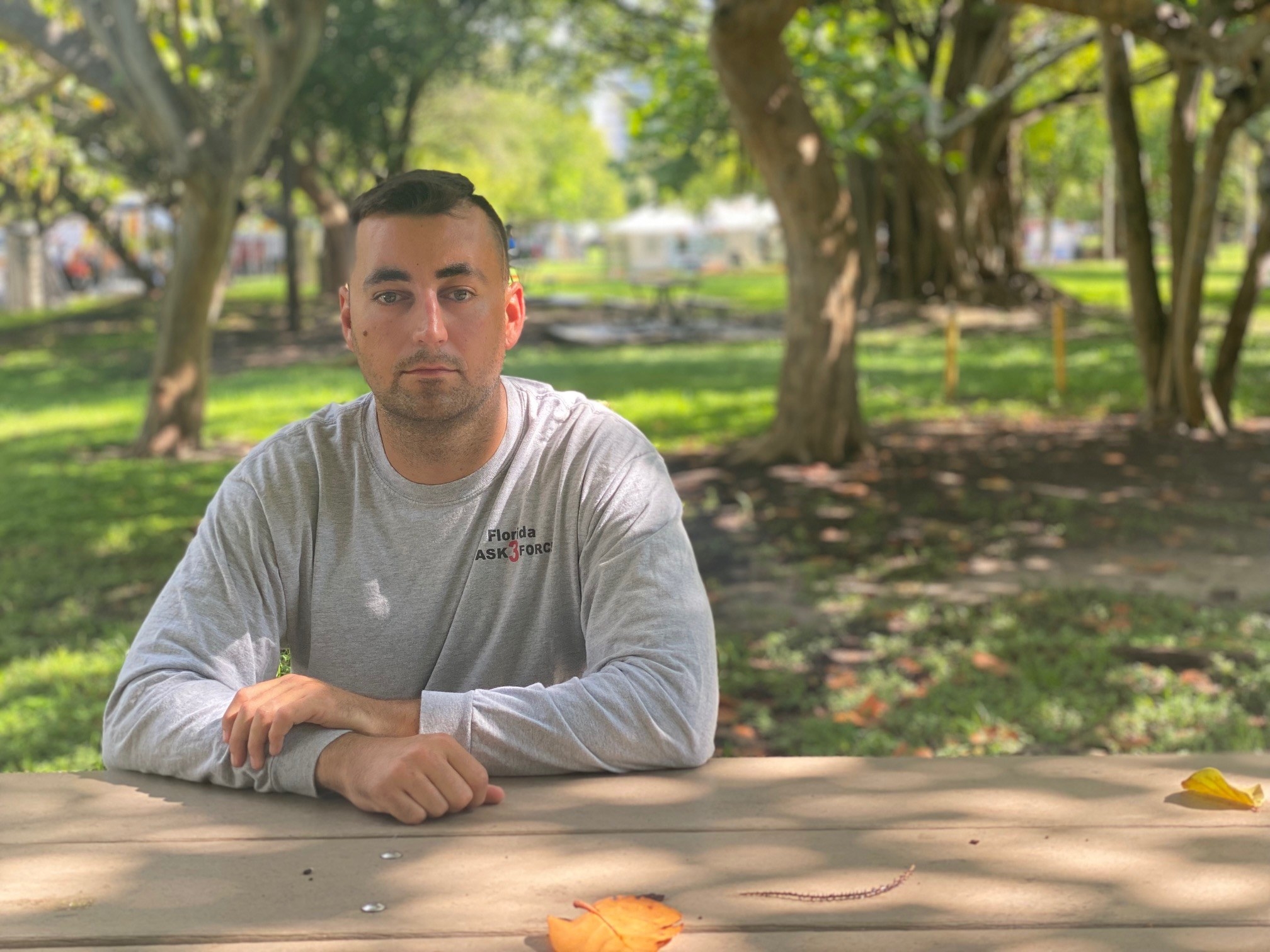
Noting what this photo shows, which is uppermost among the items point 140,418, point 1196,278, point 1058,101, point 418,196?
point 1058,101

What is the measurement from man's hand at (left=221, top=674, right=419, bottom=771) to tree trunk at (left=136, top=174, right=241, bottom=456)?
9.50 meters

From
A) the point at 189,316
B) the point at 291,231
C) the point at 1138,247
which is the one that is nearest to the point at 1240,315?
the point at 1138,247

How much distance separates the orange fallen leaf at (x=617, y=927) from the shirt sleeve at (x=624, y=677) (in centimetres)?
52

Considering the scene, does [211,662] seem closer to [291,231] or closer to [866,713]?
[866,713]

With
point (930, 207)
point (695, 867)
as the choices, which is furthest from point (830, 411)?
point (930, 207)

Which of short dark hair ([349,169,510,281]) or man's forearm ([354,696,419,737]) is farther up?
short dark hair ([349,169,510,281])

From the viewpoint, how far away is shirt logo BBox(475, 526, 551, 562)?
2.52 metres

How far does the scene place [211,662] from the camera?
2.40m

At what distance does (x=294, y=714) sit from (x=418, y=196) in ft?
2.92

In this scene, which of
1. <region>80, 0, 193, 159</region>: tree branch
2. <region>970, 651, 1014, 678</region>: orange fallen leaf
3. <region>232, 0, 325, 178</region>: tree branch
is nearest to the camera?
<region>970, 651, 1014, 678</region>: orange fallen leaf

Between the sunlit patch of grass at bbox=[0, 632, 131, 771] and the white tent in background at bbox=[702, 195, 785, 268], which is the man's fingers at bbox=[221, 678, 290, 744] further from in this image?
the white tent in background at bbox=[702, 195, 785, 268]

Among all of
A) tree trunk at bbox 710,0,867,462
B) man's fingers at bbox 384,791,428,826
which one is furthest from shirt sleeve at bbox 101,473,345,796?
tree trunk at bbox 710,0,867,462

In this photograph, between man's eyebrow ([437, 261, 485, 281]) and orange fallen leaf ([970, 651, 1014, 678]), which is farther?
orange fallen leaf ([970, 651, 1014, 678])

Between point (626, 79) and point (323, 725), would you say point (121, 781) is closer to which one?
point (323, 725)
